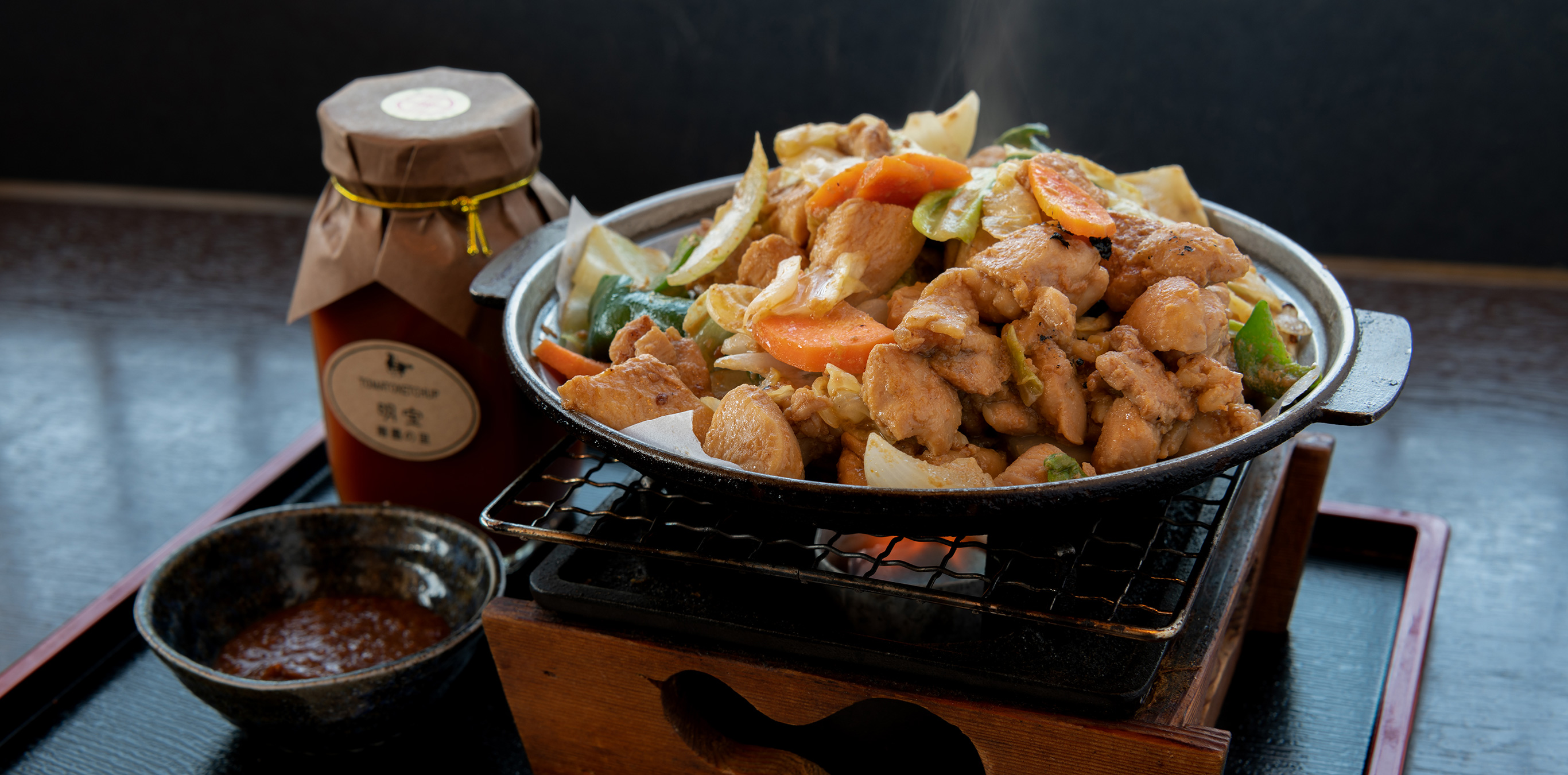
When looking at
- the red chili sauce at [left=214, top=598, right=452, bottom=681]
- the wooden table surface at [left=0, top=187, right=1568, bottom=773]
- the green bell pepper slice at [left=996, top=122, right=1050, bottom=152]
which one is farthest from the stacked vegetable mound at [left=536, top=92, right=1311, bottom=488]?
the wooden table surface at [left=0, top=187, right=1568, bottom=773]

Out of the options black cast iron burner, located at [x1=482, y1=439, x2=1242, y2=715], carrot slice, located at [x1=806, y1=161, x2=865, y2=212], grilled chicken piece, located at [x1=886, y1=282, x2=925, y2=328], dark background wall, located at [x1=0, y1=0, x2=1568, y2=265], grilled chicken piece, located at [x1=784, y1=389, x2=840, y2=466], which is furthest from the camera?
dark background wall, located at [x1=0, y1=0, x2=1568, y2=265]

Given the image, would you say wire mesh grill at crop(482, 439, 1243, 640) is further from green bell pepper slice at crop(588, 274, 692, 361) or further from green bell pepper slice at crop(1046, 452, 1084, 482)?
green bell pepper slice at crop(588, 274, 692, 361)

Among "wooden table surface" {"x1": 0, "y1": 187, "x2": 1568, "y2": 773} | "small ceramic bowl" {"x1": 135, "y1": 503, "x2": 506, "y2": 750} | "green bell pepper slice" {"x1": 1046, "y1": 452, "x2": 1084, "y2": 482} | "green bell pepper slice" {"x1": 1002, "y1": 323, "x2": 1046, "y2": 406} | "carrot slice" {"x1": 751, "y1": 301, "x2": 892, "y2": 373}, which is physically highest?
"carrot slice" {"x1": 751, "y1": 301, "x2": 892, "y2": 373}

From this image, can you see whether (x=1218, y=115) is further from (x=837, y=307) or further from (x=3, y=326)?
(x=3, y=326)

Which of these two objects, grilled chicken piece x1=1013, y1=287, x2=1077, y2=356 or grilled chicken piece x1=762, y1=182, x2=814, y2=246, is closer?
grilled chicken piece x1=1013, y1=287, x2=1077, y2=356

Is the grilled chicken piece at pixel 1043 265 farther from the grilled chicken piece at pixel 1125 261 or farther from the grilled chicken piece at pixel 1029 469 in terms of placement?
the grilled chicken piece at pixel 1029 469

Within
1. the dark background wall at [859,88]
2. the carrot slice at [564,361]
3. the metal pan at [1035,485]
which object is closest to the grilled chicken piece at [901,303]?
the metal pan at [1035,485]
